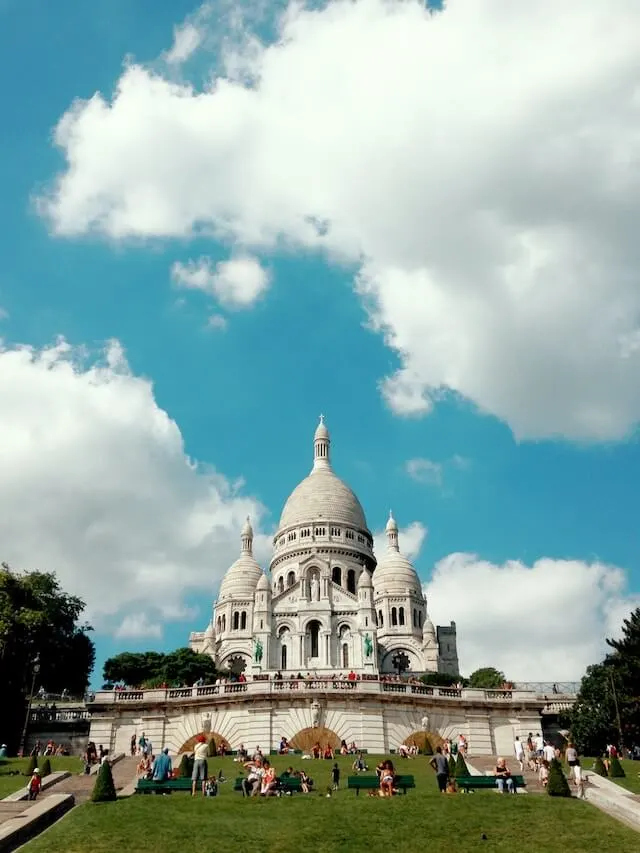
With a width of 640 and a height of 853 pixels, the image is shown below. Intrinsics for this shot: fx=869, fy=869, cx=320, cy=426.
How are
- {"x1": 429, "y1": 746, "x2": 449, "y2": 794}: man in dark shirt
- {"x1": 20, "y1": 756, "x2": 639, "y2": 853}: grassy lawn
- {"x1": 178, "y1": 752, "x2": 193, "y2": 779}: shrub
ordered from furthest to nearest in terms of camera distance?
1. {"x1": 178, "y1": 752, "x2": 193, "y2": 779}: shrub
2. {"x1": 429, "y1": 746, "x2": 449, "y2": 794}: man in dark shirt
3. {"x1": 20, "y1": 756, "x2": 639, "y2": 853}: grassy lawn

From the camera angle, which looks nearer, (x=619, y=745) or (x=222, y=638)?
(x=619, y=745)

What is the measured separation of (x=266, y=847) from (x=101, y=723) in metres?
24.2

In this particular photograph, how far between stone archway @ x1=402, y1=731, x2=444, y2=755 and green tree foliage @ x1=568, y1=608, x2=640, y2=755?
29.5 ft

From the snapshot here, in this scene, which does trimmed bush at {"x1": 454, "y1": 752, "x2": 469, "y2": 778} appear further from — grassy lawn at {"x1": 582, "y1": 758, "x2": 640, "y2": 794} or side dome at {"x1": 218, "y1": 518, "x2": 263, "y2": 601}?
side dome at {"x1": 218, "y1": 518, "x2": 263, "y2": 601}

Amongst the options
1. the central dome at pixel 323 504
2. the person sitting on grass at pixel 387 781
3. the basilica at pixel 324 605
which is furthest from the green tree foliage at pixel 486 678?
the person sitting on grass at pixel 387 781

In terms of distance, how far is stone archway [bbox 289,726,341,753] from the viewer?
37188 millimetres

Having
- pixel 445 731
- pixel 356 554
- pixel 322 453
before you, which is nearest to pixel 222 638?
pixel 356 554

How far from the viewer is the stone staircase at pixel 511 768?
28125mm

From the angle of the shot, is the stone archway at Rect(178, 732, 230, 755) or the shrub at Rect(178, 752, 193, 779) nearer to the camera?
the shrub at Rect(178, 752, 193, 779)

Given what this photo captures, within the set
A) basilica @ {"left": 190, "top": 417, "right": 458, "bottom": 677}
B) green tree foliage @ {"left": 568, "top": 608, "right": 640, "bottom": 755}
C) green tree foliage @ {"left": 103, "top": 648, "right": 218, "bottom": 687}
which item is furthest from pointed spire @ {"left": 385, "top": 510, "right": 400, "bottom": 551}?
green tree foliage @ {"left": 568, "top": 608, "right": 640, "bottom": 755}

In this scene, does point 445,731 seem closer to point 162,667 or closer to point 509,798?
point 509,798

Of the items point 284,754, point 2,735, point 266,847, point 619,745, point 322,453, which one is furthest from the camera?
point 322,453

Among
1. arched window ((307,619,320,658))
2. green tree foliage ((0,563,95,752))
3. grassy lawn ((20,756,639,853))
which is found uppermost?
arched window ((307,619,320,658))

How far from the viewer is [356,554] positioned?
111m
